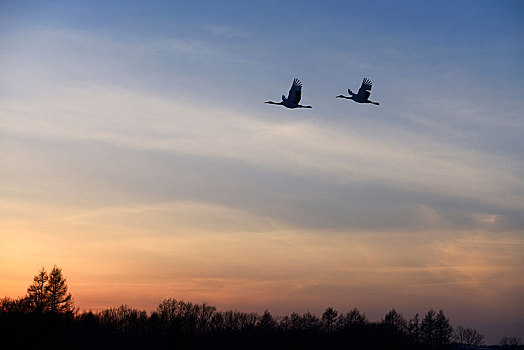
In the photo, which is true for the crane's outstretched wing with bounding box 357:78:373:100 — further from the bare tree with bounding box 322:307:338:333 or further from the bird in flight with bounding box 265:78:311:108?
the bare tree with bounding box 322:307:338:333

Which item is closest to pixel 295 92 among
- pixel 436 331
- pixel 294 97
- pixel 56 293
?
pixel 294 97

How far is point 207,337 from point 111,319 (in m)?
17.8

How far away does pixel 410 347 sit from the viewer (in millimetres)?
146000

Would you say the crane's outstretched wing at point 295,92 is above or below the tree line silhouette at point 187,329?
above

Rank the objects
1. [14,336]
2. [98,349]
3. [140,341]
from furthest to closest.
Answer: [140,341] < [98,349] < [14,336]

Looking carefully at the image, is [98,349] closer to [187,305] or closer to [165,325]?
[165,325]

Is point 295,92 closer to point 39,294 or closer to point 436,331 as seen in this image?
point 39,294

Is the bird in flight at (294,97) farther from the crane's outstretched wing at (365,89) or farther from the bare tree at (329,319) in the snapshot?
the bare tree at (329,319)

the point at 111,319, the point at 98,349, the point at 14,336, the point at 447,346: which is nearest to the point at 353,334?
the point at 447,346

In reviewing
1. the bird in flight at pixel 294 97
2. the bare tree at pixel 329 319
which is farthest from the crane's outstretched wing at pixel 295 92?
the bare tree at pixel 329 319

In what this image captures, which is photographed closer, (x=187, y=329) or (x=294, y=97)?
(x=294, y=97)

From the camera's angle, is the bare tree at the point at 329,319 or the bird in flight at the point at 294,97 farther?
the bare tree at the point at 329,319

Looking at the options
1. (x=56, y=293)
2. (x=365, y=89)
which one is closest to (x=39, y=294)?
(x=56, y=293)

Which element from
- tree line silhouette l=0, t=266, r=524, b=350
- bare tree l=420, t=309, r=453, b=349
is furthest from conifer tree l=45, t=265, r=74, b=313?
bare tree l=420, t=309, r=453, b=349
